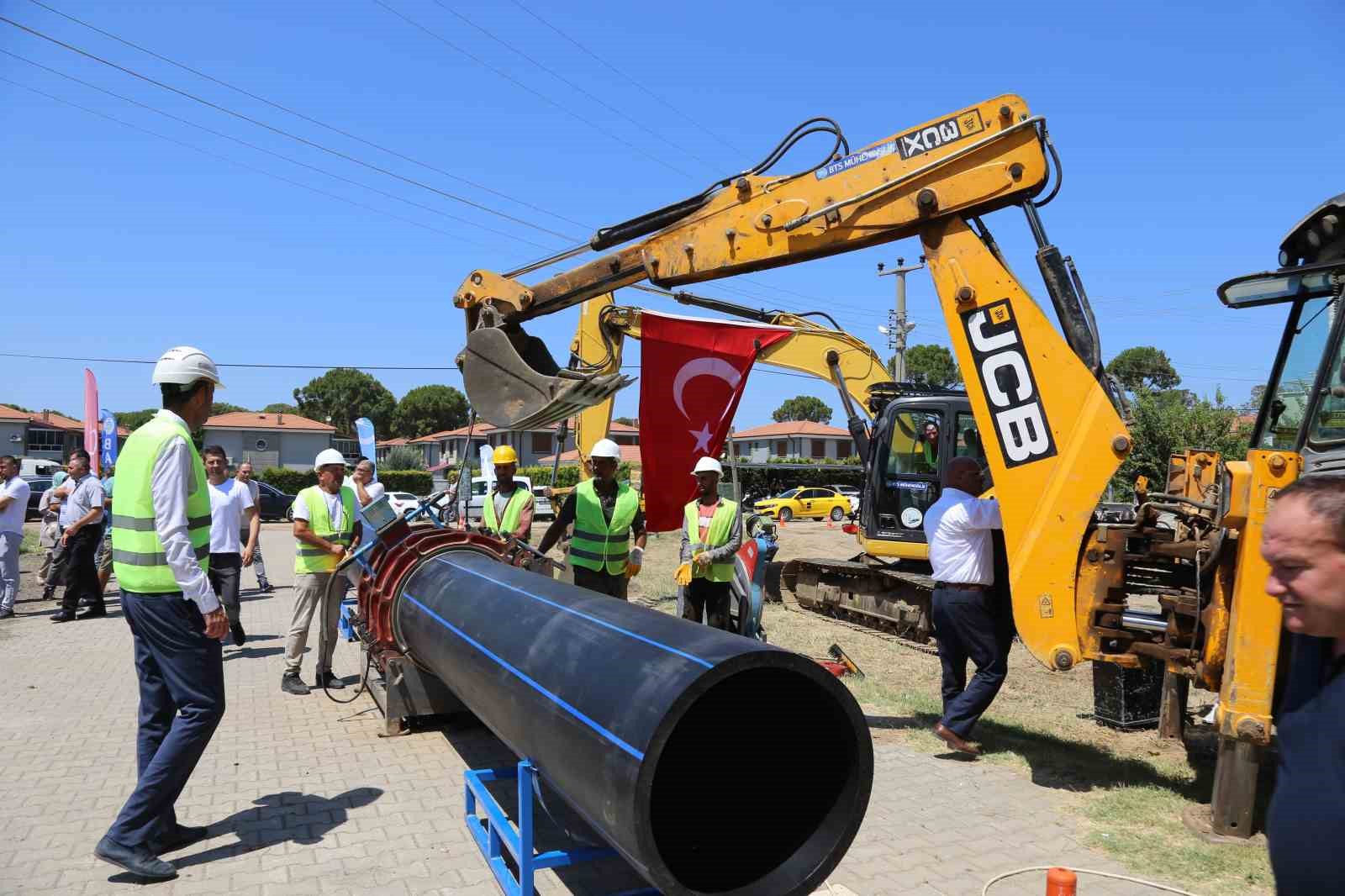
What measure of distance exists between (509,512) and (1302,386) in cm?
532

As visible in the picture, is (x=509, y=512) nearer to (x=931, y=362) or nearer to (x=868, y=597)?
(x=868, y=597)

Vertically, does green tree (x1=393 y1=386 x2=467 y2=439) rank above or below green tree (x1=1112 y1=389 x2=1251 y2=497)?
above

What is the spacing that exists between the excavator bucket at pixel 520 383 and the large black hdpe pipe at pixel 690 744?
3391mm

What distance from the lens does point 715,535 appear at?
7262 mm

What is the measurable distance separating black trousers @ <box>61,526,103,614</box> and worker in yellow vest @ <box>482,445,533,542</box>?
18.6 ft

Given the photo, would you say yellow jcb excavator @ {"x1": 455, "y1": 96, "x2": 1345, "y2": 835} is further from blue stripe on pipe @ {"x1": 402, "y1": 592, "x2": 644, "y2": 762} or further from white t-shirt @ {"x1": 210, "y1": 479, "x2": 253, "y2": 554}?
white t-shirt @ {"x1": 210, "y1": 479, "x2": 253, "y2": 554}

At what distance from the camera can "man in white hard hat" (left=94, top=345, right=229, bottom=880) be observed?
390 centimetres

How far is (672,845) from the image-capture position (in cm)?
294

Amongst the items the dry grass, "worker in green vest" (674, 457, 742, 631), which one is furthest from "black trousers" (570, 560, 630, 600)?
the dry grass

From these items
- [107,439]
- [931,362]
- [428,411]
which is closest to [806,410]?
[931,362]

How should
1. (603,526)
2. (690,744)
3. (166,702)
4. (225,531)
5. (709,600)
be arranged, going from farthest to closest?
(225,531), (709,600), (603,526), (166,702), (690,744)

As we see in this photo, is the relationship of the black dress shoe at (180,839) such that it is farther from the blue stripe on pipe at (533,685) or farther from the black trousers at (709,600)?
the black trousers at (709,600)

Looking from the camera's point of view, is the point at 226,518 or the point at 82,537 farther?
the point at 82,537

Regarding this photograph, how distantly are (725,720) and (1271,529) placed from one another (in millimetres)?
1916
